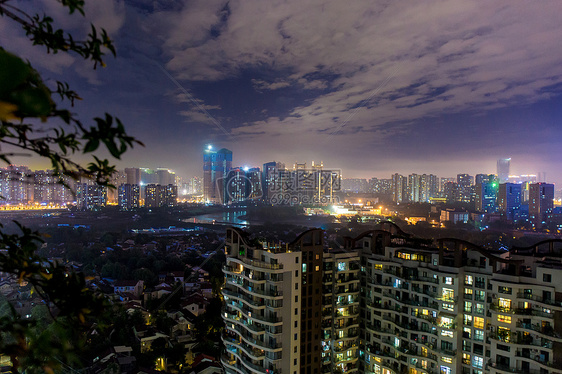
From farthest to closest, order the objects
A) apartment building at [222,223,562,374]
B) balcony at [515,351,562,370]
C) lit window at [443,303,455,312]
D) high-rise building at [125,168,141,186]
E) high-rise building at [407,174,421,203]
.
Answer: high-rise building at [125,168,141,186]
high-rise building at [407,174,421,203]
lit window at [443,303,455,312]
apartment building at [222,223,562,374]
balcony at [515,351,562,370]

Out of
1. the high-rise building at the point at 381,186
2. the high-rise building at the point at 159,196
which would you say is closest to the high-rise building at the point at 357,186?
the high-rise building at the point at 381,186

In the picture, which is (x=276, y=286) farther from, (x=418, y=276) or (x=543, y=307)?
(x=543, y=307)

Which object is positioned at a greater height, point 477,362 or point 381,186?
point 381,186

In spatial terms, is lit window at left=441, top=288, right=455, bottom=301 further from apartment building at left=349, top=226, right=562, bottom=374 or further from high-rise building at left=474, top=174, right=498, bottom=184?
high-rise building at left=474, top=174, right=498, bottom=184

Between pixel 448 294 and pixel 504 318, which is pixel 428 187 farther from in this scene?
pixel 504 318

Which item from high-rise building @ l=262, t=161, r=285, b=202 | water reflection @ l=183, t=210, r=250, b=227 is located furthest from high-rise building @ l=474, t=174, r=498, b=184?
water reflection @ l=183, t=210, r=250, b=227

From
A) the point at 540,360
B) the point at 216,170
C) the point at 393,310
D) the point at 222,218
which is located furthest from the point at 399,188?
the point at 540,360
